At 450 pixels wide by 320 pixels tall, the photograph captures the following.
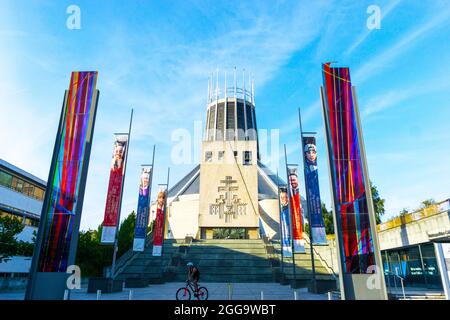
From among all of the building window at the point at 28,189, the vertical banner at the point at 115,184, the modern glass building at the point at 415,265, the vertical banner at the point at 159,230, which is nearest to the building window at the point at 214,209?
the vertical banner at the point at 159,230

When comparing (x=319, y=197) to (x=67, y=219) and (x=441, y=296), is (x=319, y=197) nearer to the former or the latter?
(x=441, y=296)

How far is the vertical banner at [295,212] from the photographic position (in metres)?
19.7

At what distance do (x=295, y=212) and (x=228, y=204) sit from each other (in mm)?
22793

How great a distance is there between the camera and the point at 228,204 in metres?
42.6

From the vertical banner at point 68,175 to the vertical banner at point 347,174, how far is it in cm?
993

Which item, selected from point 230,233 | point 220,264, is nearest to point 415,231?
point 220,264

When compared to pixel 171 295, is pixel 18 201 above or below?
above

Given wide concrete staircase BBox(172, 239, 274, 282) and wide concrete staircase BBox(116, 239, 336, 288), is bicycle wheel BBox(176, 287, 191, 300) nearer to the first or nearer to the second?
wide concrete staircase BBox(116, 239, 336, 288)

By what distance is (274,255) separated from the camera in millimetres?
30812

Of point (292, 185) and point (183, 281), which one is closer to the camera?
point (292, 185)

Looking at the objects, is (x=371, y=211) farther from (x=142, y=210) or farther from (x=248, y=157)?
(x=248, y=157)

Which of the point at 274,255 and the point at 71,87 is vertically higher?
the point at 71,87
